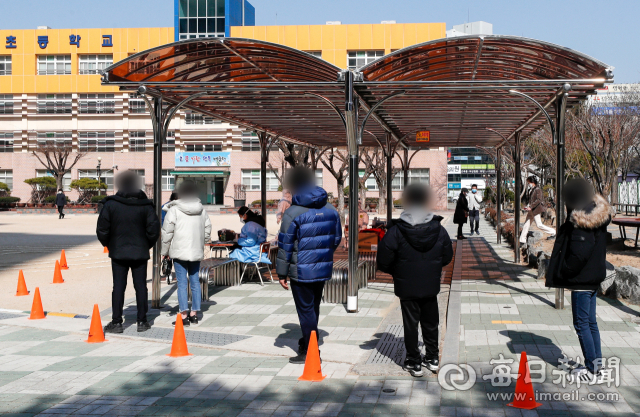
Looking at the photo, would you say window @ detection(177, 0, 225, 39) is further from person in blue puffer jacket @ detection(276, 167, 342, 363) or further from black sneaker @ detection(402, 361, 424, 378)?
black sneaker @ detection(402, 361, 424, 378)

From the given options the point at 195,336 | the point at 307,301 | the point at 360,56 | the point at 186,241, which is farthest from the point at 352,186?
the point at 360,56

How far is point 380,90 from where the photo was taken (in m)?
10.8

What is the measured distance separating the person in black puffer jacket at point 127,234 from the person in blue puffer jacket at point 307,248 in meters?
2.34

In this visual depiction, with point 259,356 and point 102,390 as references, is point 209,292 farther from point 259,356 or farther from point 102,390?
point 102,390

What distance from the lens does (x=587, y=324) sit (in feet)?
19.2

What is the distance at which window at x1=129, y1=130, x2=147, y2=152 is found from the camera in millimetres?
63562

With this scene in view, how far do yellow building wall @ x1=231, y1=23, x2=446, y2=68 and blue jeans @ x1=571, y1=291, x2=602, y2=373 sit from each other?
179ft

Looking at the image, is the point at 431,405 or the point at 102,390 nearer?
the point at 431,405

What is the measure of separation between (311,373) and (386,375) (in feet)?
2.30

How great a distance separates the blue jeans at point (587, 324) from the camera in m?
5.82

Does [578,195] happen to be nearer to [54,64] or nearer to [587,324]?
[587,324]

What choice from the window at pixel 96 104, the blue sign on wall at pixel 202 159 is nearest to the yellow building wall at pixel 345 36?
the blue sign on wall at pixel 202 159

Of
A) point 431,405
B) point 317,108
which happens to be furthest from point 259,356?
point 317,108

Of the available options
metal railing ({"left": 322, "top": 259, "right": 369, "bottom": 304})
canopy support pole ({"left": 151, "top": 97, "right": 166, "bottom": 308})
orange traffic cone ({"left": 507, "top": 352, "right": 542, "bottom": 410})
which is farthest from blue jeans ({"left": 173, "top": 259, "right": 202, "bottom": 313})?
orange traffic cone ({"left": 507, "top": 352, "right": 542, "bottom": 410})
